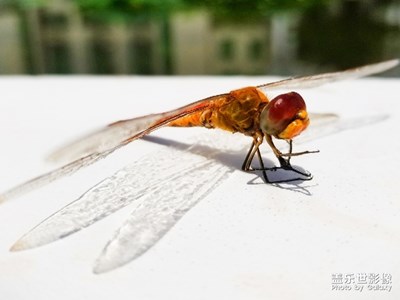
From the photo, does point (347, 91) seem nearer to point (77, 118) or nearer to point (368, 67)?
point (368, 67)

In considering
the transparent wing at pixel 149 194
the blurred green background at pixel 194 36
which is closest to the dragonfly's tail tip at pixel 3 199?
the transparent wing at pixel 149 194

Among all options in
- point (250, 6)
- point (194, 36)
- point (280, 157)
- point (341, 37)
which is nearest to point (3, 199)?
point (280, 157)

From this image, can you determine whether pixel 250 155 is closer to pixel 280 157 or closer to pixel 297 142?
pixel 280 157

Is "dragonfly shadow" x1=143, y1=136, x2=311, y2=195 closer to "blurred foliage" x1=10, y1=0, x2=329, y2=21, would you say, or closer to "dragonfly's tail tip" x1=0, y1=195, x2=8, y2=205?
"dragonfly's tail tip" x1=0, y1=195, x2=8, y2=205

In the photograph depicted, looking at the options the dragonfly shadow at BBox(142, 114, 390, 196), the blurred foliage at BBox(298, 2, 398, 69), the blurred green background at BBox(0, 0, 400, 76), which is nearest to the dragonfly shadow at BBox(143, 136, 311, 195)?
the dragonfly shadow at BBox(142, 114, 390, 196)

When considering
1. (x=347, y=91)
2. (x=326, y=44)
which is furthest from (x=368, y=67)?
(x=326, y=44)

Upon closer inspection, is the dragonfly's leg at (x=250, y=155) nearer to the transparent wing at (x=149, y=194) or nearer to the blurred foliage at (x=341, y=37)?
the transparent wing at (x=149, y=194)
